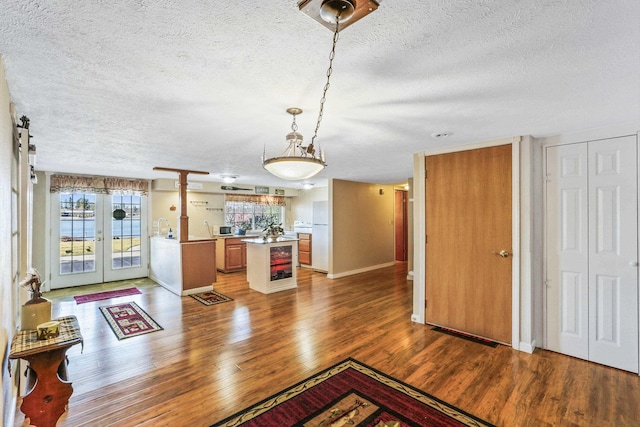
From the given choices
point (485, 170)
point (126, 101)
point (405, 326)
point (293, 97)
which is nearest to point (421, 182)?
point (485, 170)

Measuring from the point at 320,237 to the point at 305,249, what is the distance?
0.90m

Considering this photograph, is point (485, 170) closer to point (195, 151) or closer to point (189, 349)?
point (195, 151)

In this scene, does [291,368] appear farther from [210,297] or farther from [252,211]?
[252,211]

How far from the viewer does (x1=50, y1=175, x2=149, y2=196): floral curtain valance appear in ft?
18.5

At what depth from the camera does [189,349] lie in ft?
10.3

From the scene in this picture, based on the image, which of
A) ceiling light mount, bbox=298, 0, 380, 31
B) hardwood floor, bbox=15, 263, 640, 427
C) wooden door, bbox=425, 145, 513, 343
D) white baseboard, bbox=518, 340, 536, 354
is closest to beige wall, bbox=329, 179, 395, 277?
hardwood floor, bbox=15, 263, 640, 427

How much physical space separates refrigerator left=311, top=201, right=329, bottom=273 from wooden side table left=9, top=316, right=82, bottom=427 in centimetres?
541

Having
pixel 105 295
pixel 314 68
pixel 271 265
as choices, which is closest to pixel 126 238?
pixel 105 295

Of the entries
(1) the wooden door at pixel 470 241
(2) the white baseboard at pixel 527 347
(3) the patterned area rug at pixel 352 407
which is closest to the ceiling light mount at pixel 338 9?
(3) the patterned area rug at pixel 352 407

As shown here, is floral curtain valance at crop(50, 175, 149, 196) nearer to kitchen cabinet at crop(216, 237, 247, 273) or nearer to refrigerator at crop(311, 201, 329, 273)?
kitchen cabinet at crop(216, 237, 247, 273)

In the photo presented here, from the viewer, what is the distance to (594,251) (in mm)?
2918

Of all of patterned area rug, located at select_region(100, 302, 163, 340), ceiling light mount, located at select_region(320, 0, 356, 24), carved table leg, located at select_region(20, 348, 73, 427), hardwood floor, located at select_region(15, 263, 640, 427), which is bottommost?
hardwood floor, located at select_region(15, 263, 640, 427)

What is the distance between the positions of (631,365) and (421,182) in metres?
2.68

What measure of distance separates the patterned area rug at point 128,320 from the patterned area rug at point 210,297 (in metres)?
0.86
